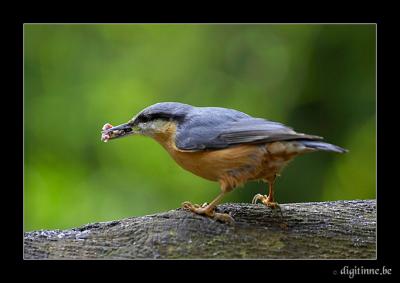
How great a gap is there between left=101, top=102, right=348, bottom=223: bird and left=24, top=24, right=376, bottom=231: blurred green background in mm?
2055

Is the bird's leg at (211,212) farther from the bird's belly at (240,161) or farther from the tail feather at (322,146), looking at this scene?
the tail feather at (322,146)

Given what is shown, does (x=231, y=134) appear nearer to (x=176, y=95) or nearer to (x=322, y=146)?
(x=322, y=146)

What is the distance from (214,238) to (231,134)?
1003mm

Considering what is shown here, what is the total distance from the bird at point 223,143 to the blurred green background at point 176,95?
2.06m

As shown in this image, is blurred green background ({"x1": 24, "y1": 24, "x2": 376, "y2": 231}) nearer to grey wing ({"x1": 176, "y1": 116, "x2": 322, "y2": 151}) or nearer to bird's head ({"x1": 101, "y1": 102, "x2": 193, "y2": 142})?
bird's head ({"x1": 101, "y1": 102, "x2": 193, "y2": 142})

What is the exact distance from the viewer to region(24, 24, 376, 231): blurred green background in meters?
6.84

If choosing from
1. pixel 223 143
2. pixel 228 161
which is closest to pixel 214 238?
pixel 228 161

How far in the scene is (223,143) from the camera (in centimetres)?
455

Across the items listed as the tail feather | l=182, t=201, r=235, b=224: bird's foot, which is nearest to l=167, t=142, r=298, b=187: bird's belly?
the tail feather

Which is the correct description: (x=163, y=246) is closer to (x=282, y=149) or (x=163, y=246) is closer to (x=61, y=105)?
(x=282, y=149)

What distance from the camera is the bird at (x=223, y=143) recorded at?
14.4 ft

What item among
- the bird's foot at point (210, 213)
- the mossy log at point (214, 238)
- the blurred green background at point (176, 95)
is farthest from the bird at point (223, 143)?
the blurred green background at point (176, 95)
